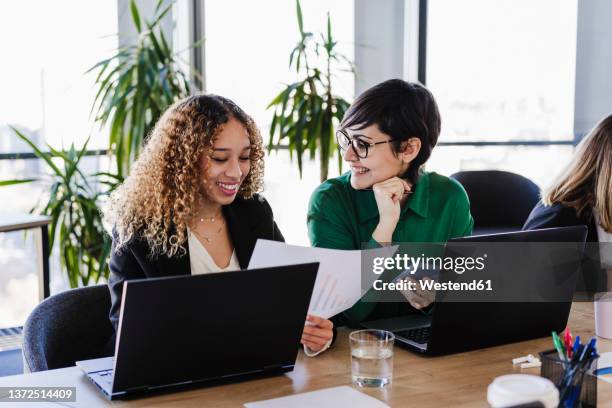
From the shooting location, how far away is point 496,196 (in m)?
3.87

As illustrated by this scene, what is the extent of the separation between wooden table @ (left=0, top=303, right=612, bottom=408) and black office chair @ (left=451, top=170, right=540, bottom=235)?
2.34 m

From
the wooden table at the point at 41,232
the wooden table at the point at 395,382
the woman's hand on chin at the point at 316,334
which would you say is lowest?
the wooden table at the point at 41,232

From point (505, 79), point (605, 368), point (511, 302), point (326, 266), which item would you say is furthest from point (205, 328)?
point (505, 79)

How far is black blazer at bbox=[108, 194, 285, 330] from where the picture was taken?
1.70 m

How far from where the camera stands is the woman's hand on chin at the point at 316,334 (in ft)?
4.87

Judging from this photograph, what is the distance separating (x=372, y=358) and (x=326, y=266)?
245 millimetres

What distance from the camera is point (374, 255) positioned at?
1.75 m

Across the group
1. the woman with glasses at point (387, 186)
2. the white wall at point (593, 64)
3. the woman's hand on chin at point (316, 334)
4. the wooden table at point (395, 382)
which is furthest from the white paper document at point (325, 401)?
the white wall at point (593, 64)

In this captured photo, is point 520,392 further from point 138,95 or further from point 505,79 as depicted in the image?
point 505,79

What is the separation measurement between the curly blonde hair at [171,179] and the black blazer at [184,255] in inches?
0.7

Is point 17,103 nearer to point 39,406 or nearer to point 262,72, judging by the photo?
point 262,72

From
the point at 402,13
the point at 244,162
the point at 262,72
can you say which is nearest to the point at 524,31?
the point at 402,13

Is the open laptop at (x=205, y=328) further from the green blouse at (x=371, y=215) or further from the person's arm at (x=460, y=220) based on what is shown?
the person's arm at (x=460, y=220)

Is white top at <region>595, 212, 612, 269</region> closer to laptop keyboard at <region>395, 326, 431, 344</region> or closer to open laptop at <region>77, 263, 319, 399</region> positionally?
laptop keyboard at <region>395, 326, 431, 344</region>
